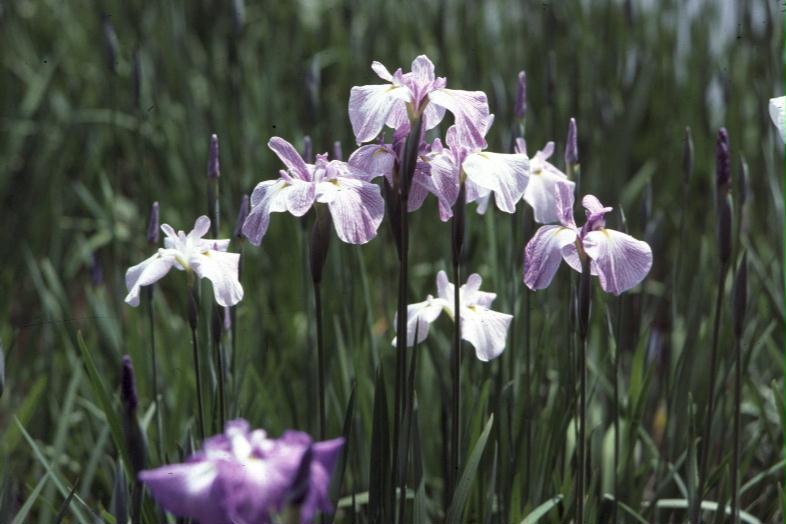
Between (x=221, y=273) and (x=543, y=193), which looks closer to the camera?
(x=221, y=273)

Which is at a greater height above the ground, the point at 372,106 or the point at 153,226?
the point at 372,106

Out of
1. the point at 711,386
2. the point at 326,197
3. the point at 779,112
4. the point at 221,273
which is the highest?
the point at 779,112

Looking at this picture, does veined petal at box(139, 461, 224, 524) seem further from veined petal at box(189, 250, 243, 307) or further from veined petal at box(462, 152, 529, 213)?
veined petal at box(462, 152, 529, 213)

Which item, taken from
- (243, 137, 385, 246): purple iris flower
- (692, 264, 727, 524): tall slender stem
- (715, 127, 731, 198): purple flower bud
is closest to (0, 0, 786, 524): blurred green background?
(692, 264, 727, 524): tall slender stem

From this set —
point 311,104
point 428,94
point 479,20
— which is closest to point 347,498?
point 311,104

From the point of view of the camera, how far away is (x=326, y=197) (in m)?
1.26

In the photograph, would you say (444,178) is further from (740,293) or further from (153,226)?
(153,226)

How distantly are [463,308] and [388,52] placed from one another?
265 centimetres

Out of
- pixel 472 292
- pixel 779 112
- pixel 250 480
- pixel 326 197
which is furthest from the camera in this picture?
pixel 472 292

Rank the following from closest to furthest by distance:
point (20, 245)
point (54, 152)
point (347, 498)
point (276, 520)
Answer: point (276, 520), point (347, 498), point (20, 245), point (54, 152)

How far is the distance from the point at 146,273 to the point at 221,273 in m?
0.11

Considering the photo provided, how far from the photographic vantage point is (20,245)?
3.27 m

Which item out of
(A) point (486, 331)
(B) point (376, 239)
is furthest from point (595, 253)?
(B) point (376, 239)

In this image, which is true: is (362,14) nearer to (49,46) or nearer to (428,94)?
(49,46)
